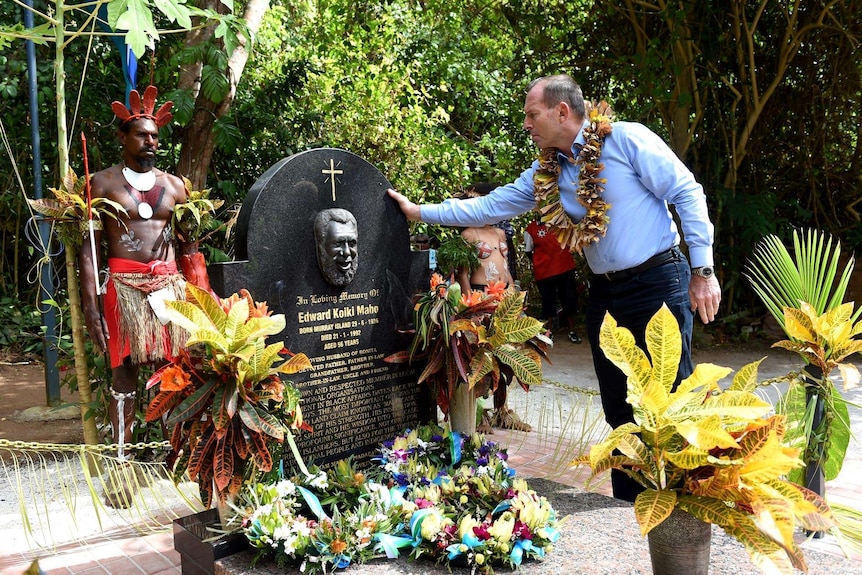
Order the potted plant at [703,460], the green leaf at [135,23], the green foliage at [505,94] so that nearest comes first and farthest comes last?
the potted plant at [703,460], the green leaf at [135,23], the green foliage at [505,94]

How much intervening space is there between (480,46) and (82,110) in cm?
610

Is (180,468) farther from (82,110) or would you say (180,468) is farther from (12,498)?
(82,110)

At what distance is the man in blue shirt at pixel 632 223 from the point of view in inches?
120

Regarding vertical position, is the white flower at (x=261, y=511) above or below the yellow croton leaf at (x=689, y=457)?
below

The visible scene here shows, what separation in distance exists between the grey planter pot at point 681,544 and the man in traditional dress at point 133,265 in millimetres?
2807

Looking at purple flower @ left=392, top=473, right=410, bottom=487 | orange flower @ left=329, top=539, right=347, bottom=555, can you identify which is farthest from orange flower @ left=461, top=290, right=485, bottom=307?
orange flower @ left=329, top=539, right=347, bottom=555

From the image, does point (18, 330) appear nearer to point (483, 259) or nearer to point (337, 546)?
point (483, 259)

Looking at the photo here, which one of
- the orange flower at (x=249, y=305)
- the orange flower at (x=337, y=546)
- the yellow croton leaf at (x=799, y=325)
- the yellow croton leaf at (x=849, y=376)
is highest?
the orange flower at (x=249, y=305)

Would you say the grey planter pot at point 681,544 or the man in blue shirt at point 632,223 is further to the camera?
the man in blue shirt at point 632,223

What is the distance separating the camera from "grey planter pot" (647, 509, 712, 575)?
6.02 feet

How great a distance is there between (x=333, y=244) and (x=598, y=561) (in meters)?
1.71

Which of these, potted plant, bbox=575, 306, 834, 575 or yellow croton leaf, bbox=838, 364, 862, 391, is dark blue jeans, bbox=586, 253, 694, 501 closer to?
yellow croton leaf, bbox=838, 364, 862, 391

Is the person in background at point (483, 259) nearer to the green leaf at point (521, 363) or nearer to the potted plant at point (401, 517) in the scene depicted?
the green leaf at point (521, 363)

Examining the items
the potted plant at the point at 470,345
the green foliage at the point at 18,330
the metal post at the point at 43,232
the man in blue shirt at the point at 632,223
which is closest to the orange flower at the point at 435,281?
the potted plant at the point at 470,345
